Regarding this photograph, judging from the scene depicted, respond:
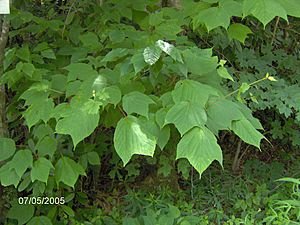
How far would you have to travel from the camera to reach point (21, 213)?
2.06 metres

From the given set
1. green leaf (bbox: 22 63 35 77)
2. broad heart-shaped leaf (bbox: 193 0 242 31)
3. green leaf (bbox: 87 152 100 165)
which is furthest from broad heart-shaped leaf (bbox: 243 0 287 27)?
green leaf (bbox: 87 152 100 165)

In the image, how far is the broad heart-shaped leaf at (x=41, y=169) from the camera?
1.62 metres

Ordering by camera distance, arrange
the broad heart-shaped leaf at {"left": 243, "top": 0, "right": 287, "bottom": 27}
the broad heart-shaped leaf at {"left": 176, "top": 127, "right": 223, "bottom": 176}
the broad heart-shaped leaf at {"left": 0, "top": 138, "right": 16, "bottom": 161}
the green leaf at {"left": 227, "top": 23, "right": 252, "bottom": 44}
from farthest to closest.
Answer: the green leaf at {"left": 227, "top": 23, "right": 252, "bottom": 44} < the broad heart-shaped leaf at {"left": 0, "top": 138, "right": 16, "bottom": 161} < the broad heart-shaped leaf at {"left": 243, "top": 0, "right": 287, "bottom": 27} < the broad heart-shaped leaf at {"left": 176, "top": 127, "right": 223, "bottom": 176}

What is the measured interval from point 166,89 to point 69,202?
3.63ft

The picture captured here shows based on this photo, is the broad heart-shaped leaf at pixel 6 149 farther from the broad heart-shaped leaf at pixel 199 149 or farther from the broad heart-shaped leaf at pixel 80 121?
the broad heart-shaped leaf at pixel 199 149

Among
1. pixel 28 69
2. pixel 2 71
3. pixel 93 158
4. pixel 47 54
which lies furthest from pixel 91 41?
pixel 93 158

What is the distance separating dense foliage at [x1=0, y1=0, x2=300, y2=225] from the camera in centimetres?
129

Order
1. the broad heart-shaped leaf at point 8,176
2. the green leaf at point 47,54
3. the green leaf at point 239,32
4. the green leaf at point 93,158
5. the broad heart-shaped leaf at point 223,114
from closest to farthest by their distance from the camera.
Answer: the broad heart-shaped leaf at point 223,114 → the broad heart-shaped leaf at point 8,176 → the green leaf at point 239,32 → the green leaf at point 47,54 → the green leaf at point 93,158

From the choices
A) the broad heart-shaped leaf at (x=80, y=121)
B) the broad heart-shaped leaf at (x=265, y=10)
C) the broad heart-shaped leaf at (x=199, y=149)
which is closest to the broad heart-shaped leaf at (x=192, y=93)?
the broad heart-shaped leaf at (x=199, y=149)

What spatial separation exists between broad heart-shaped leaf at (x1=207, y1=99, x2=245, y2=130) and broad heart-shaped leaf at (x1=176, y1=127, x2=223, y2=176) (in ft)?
0.27

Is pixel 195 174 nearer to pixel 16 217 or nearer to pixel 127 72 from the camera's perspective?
pixel 16 217

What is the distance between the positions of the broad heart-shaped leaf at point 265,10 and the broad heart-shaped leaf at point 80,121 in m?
0.66

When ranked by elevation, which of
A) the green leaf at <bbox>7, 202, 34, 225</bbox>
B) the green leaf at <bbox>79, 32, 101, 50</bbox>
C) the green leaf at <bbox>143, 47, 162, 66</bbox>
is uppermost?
the green leaf at <bbox>143, 47, 162, 66</bbox>

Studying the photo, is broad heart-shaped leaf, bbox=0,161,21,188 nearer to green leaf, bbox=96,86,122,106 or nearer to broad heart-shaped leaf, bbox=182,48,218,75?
green leaf, bbox=96,86,122,106
